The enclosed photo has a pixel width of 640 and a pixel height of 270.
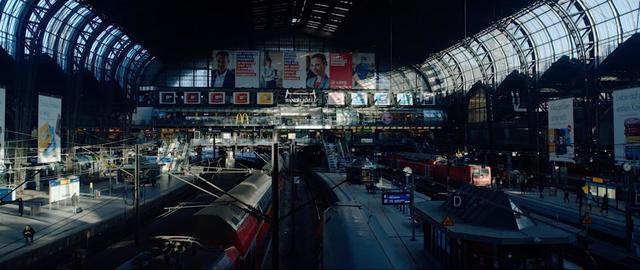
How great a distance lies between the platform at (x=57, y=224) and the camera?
1592cm

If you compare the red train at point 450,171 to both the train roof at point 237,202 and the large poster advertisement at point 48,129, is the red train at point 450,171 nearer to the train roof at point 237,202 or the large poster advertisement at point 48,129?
the train roof at point 237,202

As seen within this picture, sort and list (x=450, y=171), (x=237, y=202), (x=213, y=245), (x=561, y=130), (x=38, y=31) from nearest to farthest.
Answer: (x=213, y=245) → (x=237, y=202) → (x=561, y=130) → (x=450, y=171) → (x=38, y=31)

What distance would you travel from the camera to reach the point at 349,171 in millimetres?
36219

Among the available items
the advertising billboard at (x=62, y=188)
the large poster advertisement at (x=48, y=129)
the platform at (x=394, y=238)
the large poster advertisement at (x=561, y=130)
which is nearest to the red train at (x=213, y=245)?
the platform at (x=394, y=238)

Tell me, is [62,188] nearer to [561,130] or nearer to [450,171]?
[450,171]

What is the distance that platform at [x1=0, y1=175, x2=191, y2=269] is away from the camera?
15922 millimetres

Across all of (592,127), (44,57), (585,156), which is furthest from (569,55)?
(44,57)

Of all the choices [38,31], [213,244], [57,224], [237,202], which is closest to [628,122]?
[237,202]

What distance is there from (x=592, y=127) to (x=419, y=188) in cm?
1583

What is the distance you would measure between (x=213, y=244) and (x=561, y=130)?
103ft

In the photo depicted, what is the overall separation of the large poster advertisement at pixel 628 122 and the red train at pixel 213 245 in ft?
78.3

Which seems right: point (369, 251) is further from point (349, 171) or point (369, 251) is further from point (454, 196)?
point (349, 171)

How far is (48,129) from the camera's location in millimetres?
26828

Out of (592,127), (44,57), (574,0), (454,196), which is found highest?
(574,0)
